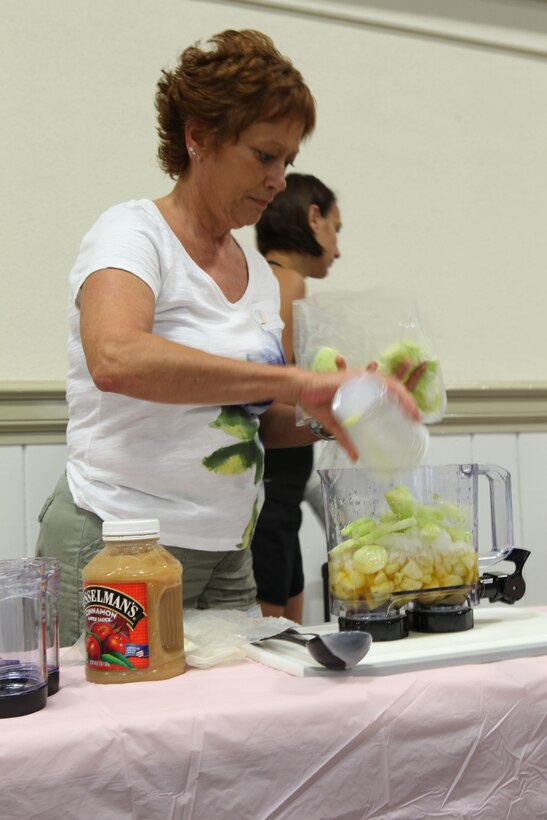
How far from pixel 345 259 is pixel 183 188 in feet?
3.55

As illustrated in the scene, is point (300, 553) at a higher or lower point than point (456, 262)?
lower

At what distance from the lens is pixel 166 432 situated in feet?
3.67

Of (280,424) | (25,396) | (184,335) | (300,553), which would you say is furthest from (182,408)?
(300,553)

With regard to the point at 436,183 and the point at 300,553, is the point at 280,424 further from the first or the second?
the point at 436,183

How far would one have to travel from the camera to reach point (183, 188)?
49.7 inches

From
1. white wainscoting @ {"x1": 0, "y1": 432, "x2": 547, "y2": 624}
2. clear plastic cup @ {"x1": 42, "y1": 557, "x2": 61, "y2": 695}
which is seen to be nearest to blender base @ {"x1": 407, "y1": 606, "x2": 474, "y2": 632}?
clear plastic cup @ {"x1": 42, "y1": 557, "x2": 61, "y2": 695}

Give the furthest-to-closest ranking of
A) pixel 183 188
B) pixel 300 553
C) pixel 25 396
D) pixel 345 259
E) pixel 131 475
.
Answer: pixel 345 259 < pixel 300 553 < pixel 25 396 < pixel 183 188 < pixel 131 475

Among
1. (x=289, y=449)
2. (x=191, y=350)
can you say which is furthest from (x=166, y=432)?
(x=289, y=449)

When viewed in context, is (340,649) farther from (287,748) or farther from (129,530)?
(129,530)

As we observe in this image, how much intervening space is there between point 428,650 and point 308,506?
1.26m

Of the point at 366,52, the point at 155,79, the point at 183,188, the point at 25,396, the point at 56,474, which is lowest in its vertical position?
the point at 56,474

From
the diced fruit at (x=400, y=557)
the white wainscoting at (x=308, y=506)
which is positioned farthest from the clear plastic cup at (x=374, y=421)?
the white wainscoting at (x=308, y=506)

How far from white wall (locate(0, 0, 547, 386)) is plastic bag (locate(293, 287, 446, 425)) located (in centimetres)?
95

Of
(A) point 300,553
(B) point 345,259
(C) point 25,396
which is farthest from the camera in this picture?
(B) point 345,259
